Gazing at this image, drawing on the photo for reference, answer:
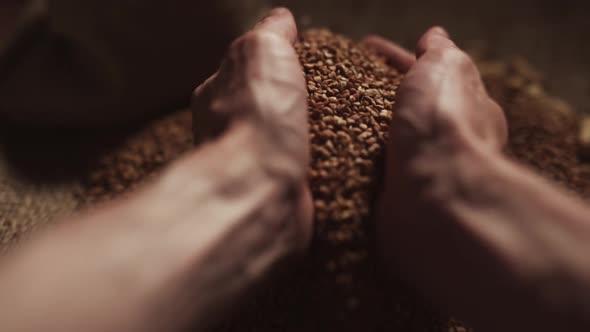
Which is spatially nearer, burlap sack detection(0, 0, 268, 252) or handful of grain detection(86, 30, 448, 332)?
handful of grain detection(86, 30, 448, 332)

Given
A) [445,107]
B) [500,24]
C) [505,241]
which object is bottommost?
[500,24]

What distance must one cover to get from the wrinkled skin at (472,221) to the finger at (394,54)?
0.64 ft

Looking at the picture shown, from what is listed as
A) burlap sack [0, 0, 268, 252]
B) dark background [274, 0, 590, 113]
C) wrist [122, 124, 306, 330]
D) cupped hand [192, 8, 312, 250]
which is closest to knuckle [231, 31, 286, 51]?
cupped hand [192, 8, 312, 250]

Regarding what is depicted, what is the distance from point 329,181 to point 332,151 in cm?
5

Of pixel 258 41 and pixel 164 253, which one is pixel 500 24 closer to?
pixel 258 41

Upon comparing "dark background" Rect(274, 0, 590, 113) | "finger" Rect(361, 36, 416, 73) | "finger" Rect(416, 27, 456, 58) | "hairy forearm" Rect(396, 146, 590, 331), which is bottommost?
"dark background" Rect(274, 0, 590, 113)

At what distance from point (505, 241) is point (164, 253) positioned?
1.38ft

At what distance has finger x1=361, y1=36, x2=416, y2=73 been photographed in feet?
2.92

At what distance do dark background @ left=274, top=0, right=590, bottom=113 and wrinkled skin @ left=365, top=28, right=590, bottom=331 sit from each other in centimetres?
89

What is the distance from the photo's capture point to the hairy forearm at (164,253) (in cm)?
46

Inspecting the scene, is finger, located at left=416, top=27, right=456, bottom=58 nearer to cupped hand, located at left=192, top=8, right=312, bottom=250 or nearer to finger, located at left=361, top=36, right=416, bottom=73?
finger, located at left=361, top=36, right=416, bottom=73

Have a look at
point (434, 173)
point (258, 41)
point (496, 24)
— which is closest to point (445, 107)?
point (434, 173)

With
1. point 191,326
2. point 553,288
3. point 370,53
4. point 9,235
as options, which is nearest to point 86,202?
point 9,235

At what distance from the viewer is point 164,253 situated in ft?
1.65
